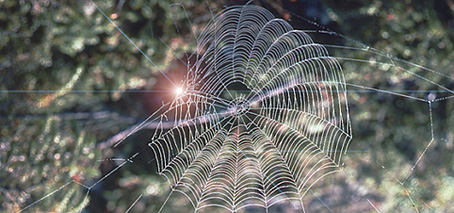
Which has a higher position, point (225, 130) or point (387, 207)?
point (225, 130)

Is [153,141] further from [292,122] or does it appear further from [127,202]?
[292,122]

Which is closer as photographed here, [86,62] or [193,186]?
[86,62]

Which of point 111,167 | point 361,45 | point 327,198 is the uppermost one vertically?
point 361,45

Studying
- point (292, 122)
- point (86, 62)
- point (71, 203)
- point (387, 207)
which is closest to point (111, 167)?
point (71, 203)

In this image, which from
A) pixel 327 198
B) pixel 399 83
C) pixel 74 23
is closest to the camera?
pixel 74 23

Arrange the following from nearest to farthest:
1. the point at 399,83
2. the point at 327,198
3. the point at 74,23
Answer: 1. the point at 74,23
2. the point at 399,83
3. the point at 327,198
